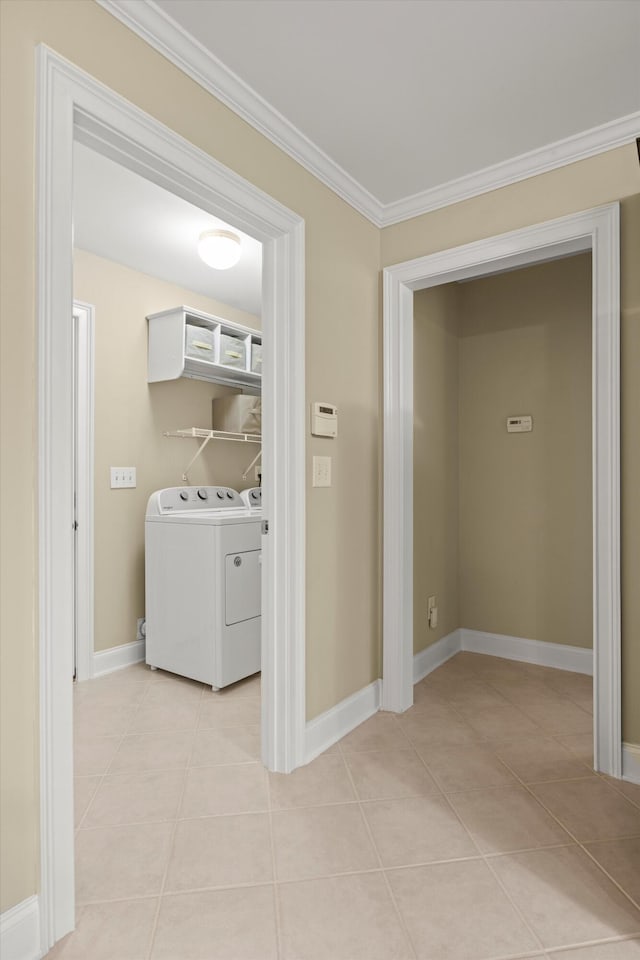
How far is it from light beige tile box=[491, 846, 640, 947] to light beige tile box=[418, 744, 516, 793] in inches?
14.7

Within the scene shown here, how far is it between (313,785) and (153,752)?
70 centimetres

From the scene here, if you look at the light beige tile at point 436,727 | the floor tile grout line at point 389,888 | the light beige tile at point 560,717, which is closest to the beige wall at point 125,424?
the light beige tile at point 436,727

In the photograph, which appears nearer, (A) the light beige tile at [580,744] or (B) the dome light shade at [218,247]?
(A) the light beige tile at [580,744]

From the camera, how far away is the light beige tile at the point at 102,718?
237cm

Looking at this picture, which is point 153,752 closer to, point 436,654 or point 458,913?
point 458,913

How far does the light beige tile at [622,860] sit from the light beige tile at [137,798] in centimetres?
131

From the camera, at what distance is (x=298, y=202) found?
2.10 metres

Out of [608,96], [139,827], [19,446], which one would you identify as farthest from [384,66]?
[139,827]

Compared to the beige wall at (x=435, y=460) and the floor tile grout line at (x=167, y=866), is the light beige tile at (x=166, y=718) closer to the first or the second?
the floor tile grout line at (x=167, y=866)

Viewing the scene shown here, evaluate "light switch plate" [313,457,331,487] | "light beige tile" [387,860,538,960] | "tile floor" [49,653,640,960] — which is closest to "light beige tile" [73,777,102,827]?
"tile floor" [49,653,640,960]

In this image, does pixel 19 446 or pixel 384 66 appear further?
pixel 384 66

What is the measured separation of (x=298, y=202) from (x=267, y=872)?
2.26m

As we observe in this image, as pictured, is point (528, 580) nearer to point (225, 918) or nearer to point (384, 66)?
point (225, 918)

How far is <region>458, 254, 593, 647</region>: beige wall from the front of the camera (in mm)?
3105
